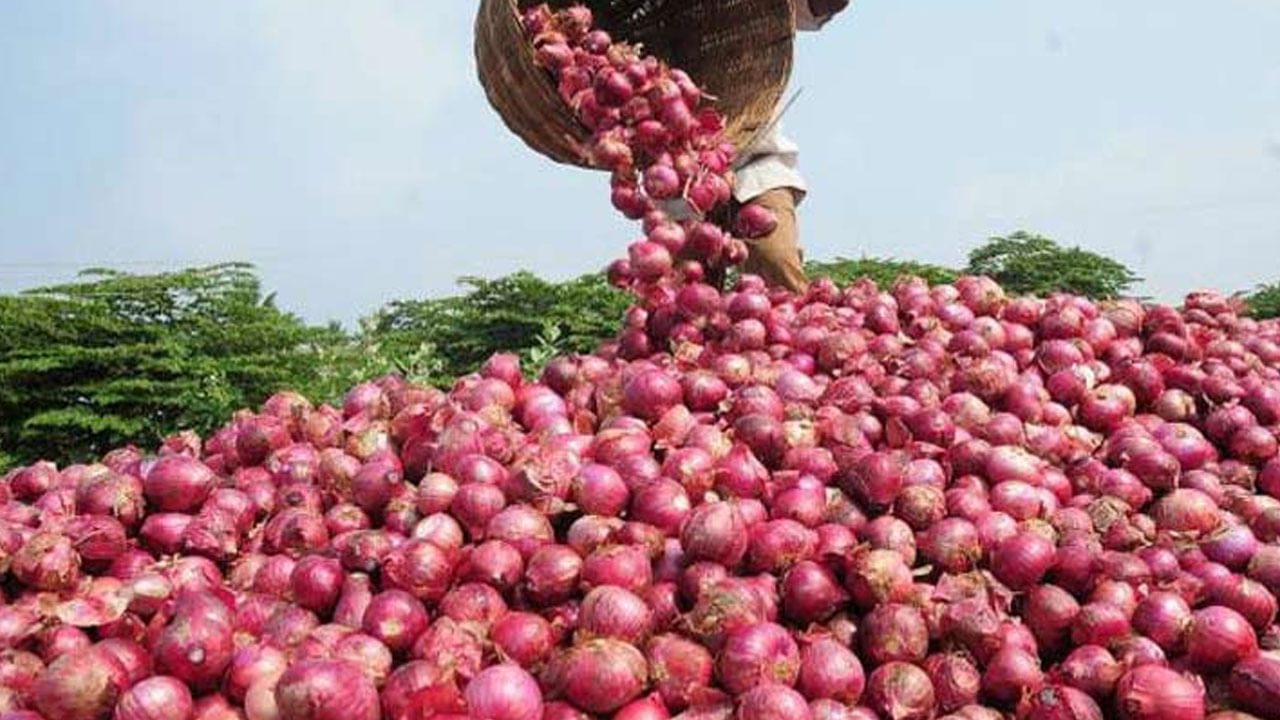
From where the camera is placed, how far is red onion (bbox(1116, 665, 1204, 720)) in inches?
56.7

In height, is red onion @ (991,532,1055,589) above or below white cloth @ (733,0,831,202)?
below

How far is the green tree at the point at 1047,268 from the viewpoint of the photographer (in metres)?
19.4

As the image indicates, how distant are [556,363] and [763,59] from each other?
1810 millimetres

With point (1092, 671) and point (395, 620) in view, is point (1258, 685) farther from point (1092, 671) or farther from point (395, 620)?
point (395, 620)

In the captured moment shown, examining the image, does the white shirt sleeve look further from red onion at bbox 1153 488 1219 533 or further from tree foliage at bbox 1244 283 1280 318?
tree foliage at bbox 1244 283 1280 318

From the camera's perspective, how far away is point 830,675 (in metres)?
1.48

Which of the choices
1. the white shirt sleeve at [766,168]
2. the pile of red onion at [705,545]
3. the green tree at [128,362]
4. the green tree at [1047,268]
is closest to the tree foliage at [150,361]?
the green tree at [128,362]

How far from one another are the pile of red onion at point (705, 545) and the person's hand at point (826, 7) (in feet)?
8.27

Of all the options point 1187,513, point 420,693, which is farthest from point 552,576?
point 1187,513

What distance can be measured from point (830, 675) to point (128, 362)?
8.72 metres

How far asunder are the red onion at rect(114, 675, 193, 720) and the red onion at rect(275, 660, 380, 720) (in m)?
0.15

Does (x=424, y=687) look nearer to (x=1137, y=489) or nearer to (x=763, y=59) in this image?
(x=1137, y=489)

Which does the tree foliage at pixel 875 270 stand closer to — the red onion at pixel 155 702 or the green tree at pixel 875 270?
the green tree at pixel 875 270

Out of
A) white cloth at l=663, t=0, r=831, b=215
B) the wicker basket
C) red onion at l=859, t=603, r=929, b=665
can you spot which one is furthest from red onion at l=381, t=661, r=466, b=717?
white cloth at l=663, t=0, r=831, b=215
